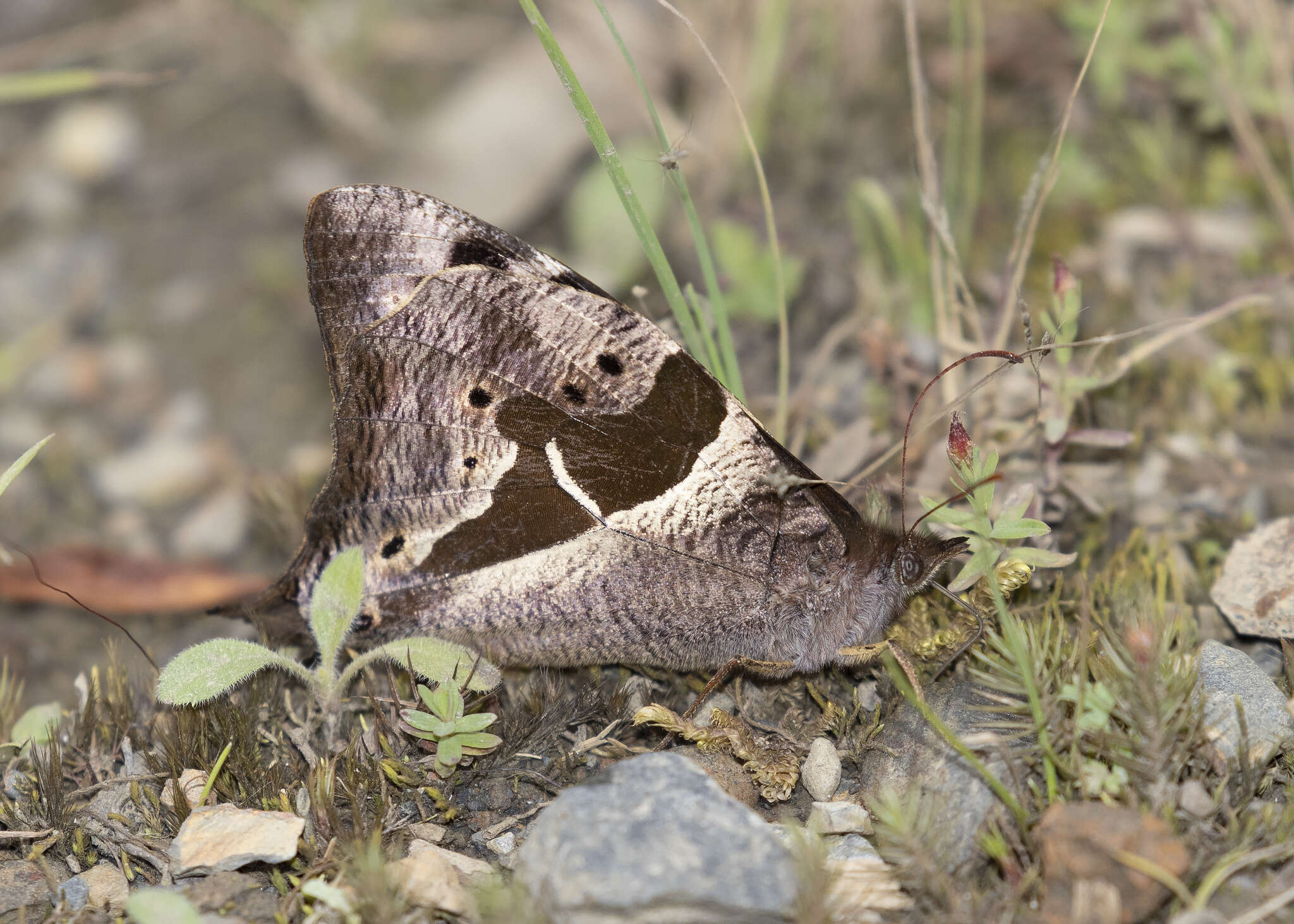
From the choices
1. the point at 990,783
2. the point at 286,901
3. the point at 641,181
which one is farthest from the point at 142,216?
the point at 990,783

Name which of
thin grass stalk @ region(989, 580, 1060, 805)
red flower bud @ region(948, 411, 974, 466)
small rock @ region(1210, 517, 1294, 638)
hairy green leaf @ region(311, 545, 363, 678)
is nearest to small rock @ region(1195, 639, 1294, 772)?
small rock @ region(1210, 517, 1294, 638)

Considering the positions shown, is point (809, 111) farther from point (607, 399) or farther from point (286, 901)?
point (286, 901)

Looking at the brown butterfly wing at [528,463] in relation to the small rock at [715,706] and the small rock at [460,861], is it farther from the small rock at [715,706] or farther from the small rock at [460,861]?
the small rock at [460,861]

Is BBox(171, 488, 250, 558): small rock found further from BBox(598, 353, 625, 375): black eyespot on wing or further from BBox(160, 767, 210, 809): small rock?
BBox(598, 353, 625, 375): black eyespot on wing

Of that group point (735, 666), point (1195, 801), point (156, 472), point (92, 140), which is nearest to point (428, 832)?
point (735, 666)

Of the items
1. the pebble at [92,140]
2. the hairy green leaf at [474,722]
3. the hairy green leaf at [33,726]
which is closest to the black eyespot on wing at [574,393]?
the hairy green leaf at [474,722]

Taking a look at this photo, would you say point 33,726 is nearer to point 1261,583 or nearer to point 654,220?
point 654,220

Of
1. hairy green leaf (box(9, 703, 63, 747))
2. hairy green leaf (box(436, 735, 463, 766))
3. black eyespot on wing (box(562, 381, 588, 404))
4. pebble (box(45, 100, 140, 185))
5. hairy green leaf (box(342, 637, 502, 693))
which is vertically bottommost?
hairy green leaf (box(436, 735, 463, 766))
